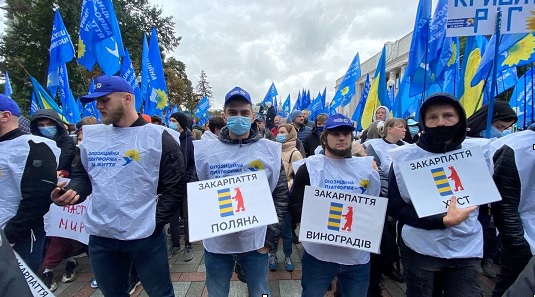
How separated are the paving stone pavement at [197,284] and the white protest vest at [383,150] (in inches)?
61.5

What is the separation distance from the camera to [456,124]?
1988 mm

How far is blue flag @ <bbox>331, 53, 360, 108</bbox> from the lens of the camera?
31.3ft

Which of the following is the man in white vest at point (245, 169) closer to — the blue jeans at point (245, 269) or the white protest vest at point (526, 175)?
the blue jeans at point (245, 269)

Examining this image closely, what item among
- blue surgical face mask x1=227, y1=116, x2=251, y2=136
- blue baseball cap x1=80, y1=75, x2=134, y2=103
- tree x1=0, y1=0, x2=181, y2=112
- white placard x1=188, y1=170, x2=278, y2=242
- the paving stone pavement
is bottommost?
the paving stone pavement

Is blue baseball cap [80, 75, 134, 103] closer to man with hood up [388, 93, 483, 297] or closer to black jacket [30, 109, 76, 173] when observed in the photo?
black jacket [30, 109, 76, 173]

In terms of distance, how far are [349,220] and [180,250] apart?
362 cm

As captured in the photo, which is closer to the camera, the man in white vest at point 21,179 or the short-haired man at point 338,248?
the short-haired man at point 338,248

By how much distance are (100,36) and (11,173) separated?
177 inches

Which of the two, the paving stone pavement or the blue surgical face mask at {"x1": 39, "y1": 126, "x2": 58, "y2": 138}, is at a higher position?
the blue surgical face mask at {"x1": 39, "y1": 126, "x2": 58, "y2": 138}

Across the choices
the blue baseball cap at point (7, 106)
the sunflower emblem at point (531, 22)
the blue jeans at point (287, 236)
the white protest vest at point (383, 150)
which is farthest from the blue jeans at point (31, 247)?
the sunflower emblem at point (531, 22)

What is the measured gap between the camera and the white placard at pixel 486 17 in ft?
8.93

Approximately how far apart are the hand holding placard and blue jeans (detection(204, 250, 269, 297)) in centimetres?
126

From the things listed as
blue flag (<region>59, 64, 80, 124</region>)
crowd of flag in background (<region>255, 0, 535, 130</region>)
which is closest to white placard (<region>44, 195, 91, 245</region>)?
blue flag (<region>59, 64, 80, 124</region>)

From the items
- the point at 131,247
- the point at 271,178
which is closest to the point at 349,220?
the point at 271,178
